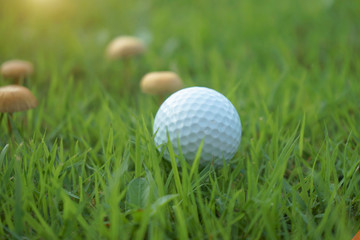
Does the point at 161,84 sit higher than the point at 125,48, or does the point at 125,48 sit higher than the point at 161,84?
the point at 125,48

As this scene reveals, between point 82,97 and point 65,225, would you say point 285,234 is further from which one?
point 82,97

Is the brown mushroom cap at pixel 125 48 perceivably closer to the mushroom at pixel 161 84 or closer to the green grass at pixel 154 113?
the green grass at pixel 154 113

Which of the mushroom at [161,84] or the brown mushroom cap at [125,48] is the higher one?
the brown mushroom cap at [125,48]

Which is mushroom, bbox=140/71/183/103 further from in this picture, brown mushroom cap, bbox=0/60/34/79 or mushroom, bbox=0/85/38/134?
brown mushroom cap, bbox=0/60/34/79

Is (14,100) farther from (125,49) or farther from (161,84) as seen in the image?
(125,49)

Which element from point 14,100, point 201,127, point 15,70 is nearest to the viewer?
point 201,127

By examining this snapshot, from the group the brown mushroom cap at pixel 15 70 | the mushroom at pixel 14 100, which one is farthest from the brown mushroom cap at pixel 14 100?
the brown mushroom cap at pixel 15 70

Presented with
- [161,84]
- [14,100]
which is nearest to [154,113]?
[161,84]

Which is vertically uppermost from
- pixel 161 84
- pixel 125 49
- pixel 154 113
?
pixel 125 49
